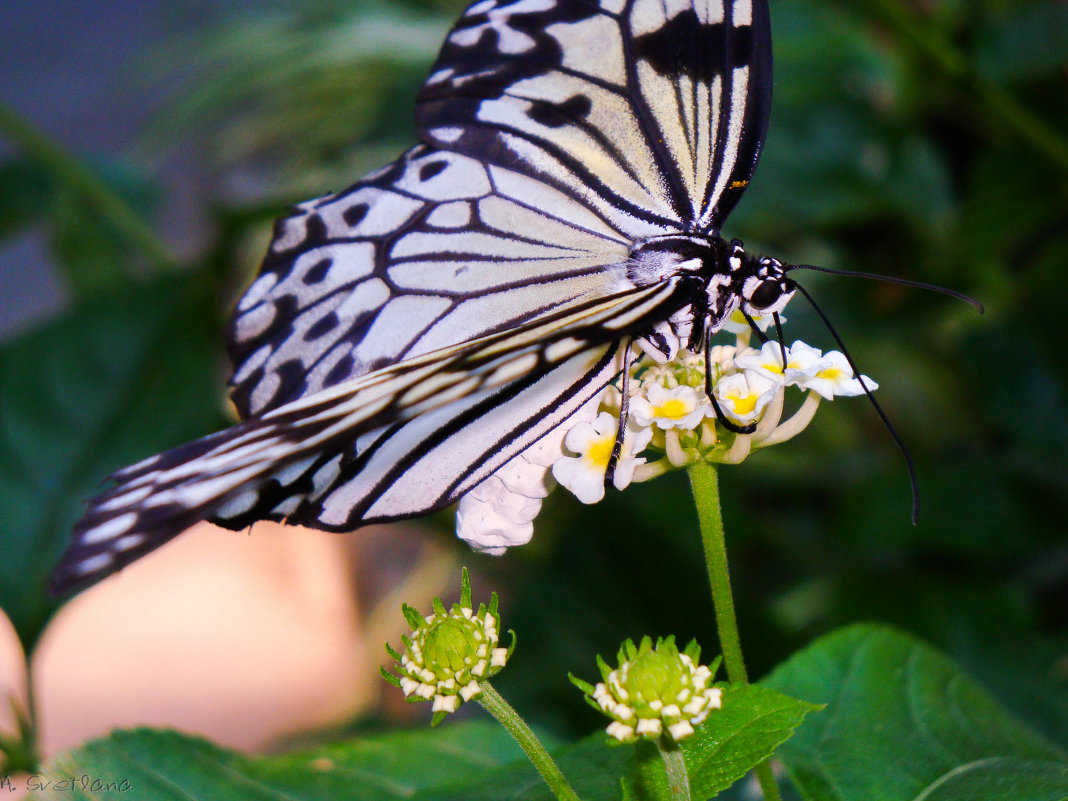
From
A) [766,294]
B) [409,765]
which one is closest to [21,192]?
[409,765]

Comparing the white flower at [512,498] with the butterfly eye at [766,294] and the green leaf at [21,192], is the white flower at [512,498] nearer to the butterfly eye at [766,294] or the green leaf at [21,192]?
the butterfly eye at [766,294]

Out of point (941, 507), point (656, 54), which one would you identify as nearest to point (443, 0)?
point (656, 54)

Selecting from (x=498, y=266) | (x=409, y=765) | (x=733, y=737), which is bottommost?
(x=409, y=765)

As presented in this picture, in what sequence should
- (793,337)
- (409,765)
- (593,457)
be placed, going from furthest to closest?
1. (793,337)
2. (409,765)
3. (593,457)

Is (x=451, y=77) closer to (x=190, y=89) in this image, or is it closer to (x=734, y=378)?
(x=734, y=378)

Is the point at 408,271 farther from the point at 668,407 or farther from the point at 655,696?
the point at 655,696

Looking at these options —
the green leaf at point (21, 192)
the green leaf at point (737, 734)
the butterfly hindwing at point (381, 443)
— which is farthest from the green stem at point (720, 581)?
the green leaf at point (21, 192)
